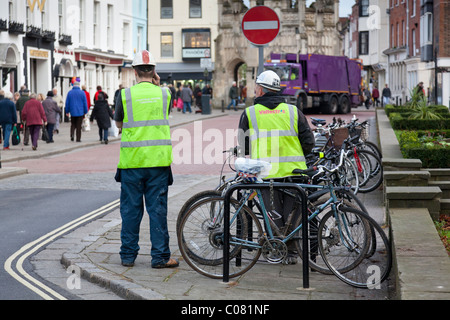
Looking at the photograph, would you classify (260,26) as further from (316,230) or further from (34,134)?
(34,134)

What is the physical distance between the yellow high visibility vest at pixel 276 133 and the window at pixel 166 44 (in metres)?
65.7

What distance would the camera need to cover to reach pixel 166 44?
72938mm

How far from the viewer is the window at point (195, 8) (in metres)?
71.4

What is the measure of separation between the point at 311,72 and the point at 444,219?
36616 millimetres

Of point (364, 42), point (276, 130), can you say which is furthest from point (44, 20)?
point (364, 42)

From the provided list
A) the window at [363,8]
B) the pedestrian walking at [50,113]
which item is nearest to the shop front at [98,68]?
the pedestrian walking at [50,113]

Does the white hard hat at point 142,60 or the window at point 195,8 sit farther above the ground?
the window at point 195,8

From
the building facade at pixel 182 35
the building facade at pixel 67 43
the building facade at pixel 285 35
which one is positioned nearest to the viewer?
the building facade at pixel 67 43

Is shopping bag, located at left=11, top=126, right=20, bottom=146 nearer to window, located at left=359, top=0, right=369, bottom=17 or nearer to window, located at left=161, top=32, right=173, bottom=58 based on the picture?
window, located at left=161, top=32, right=173, bottom=58

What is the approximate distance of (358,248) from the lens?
706 centimetres

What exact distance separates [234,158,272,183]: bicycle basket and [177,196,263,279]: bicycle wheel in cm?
24

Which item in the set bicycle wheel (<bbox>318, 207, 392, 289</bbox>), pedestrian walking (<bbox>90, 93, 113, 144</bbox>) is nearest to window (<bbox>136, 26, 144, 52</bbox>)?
pedestrian walking (<bbox>90, 93, 113, 144</bbox>)

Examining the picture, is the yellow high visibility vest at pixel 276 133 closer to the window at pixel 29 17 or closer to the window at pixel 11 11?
the window at pixel 11 11

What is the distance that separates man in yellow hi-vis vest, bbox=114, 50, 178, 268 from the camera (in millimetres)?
7785
